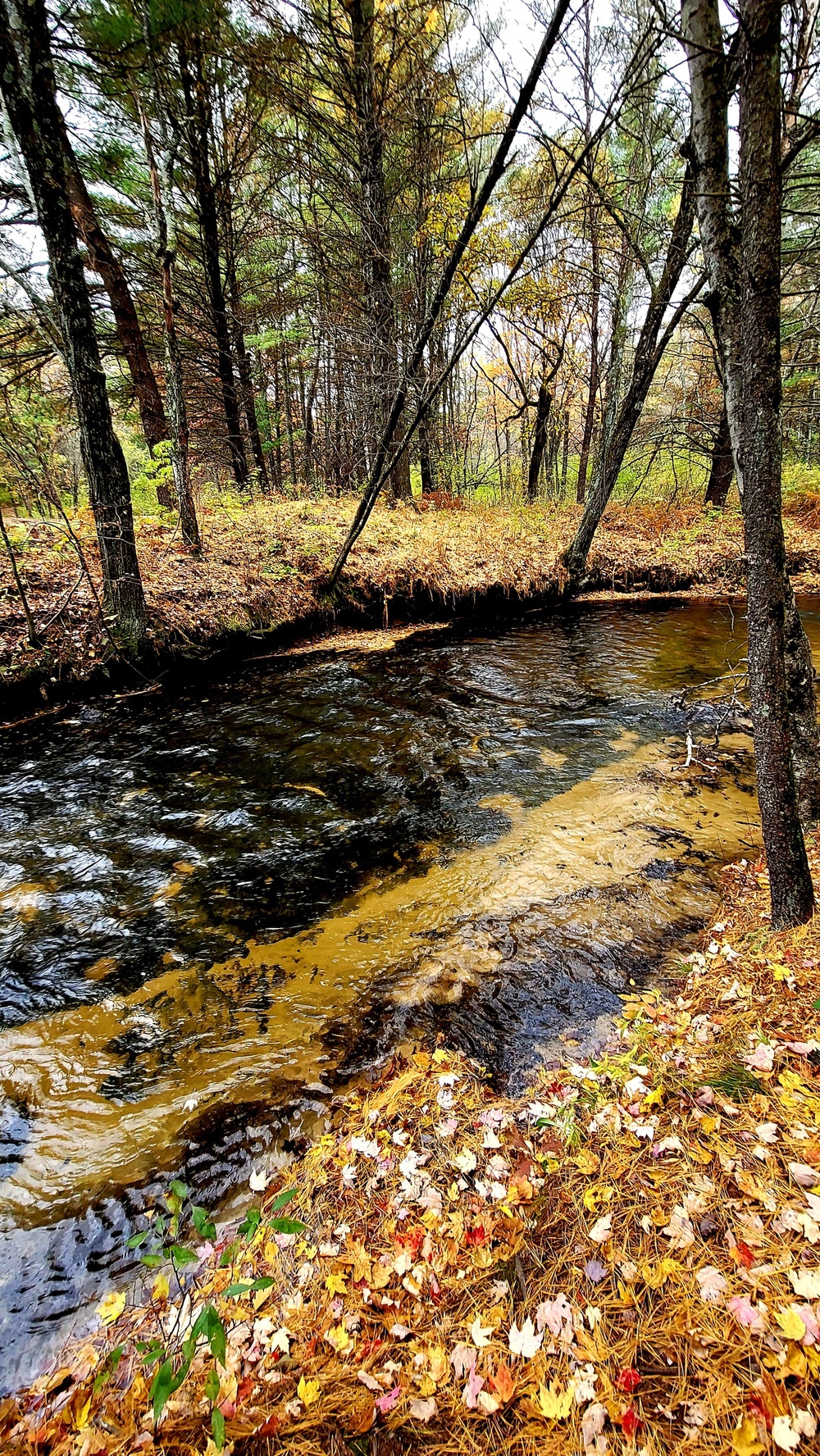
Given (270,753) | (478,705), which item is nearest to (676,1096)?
(270,753)

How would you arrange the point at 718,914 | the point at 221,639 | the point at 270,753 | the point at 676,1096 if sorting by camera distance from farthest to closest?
the point at 221,639 < the point at 270,753 < the point at 718,914 < the point at 676,1096

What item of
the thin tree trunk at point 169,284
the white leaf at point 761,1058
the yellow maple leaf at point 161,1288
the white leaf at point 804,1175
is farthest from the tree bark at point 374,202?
the yellow maple leaf at point 161,1288

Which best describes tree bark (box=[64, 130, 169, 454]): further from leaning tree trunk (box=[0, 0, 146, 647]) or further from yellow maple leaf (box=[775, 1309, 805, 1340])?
yellow maple leaf (box=[775, 1309, 805, 1340])

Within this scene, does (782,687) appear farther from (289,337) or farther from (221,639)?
(289,337)

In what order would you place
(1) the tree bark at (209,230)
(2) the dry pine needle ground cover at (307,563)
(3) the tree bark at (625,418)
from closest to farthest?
(2) the dry pine needle ground cover at (307,563)
(3) the tree bark at (625,418)
(1) the tree bark at (209,230)

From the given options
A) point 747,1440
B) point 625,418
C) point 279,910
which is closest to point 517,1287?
point 747,1440

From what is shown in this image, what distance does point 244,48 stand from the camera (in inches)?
181

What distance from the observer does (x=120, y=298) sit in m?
9.28

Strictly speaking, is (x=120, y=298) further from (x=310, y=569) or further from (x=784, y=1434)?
(x=784, y=1434)

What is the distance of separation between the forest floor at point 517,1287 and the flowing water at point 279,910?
360 mm

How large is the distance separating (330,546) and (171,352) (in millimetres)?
3633

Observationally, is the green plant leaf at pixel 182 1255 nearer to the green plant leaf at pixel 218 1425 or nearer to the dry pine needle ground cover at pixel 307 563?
the green plant leaf at pixel 218 1425

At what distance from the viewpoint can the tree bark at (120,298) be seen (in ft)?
22.8

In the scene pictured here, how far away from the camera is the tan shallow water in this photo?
8.35 ft
